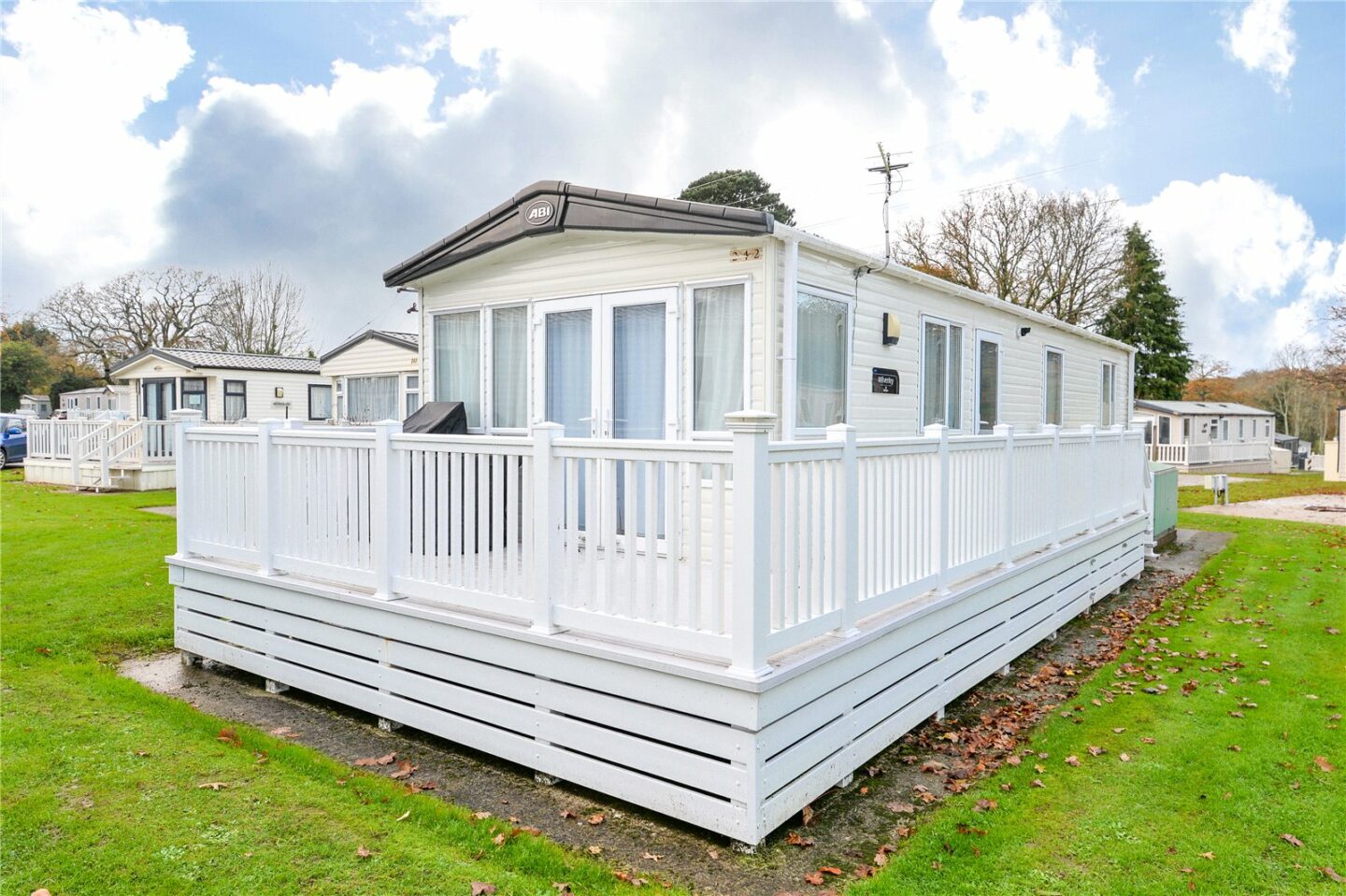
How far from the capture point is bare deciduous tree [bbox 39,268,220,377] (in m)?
33.4

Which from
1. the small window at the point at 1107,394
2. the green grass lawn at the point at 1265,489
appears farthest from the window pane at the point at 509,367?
the green grass lawn at the point at 1265,489

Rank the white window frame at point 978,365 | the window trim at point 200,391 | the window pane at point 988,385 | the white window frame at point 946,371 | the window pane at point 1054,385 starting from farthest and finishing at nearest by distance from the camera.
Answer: the window trim at point 200,391
the window pane at point 1054,385
the window pane at point 988,385
the white window frame at point 978,365
the white window frame at point 946,371

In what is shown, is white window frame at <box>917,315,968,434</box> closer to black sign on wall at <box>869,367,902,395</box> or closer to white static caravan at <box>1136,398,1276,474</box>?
black sign on wall at <box>869,367,902,395</box>

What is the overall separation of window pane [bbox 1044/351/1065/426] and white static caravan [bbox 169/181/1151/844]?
271cm

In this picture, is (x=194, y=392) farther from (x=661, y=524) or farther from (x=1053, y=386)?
(x=1053, y=386)

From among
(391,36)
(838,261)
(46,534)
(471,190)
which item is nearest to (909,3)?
(391,36)

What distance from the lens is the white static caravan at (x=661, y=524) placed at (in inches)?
125

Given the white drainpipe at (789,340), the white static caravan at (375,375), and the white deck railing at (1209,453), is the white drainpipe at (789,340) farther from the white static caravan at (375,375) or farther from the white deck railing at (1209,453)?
the white deck railing at (1209,453)

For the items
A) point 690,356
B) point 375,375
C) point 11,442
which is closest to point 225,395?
point 11,442

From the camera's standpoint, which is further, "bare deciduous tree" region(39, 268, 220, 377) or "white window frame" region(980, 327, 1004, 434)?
"bare deciduous tree" region(39, 268, 220, 377)

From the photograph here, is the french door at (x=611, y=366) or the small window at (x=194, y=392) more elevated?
the small window at (x=194, y=392)

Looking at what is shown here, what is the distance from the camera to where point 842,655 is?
11.4 feet

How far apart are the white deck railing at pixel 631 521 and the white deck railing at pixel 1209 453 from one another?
2576 centimetres

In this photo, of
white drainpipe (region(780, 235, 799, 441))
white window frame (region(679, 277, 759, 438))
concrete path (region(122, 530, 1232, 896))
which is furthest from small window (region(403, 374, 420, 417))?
white drainpipe (region(780, 235, 799, 441))
